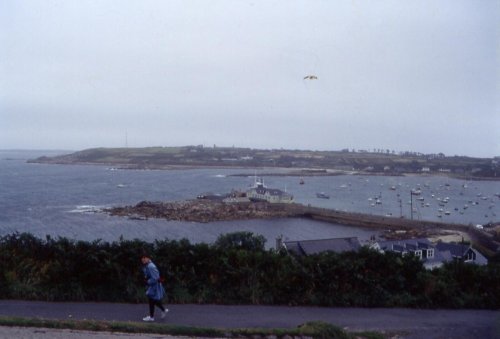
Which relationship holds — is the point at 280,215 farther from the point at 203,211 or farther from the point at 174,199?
the point at 174,199

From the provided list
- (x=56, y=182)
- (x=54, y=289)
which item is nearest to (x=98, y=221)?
(x=54, y=289)

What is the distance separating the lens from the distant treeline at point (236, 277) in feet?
22.4

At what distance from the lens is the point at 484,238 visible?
3142 centimetres

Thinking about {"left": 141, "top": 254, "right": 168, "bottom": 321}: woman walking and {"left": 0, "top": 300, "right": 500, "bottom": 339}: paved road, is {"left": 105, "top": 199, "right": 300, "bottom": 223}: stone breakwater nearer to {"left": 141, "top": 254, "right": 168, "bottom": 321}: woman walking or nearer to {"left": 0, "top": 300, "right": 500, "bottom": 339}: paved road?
{"left": 0, "top": 300, "right": 500, "bottom": 339}: paved road

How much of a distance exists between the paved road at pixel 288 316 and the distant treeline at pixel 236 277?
8.8 inches

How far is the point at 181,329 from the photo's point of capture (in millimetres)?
5316

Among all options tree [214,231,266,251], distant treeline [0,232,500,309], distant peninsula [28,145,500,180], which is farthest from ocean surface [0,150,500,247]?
distant peninsula [28,145,500,180]

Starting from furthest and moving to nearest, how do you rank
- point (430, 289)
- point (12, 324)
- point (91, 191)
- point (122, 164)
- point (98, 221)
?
point (122, 164) → point (91, 191) → point (98, 221) → point (430, 289) → point (12, 324)

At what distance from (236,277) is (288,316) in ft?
3.99

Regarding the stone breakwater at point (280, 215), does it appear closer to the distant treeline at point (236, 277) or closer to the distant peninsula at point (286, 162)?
the distant treeline at point (236, 277)

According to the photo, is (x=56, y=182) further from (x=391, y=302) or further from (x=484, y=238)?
(x=391, y=302)

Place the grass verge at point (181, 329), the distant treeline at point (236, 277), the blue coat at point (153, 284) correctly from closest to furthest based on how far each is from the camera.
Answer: the grass verge at point (181, 329) < the blue coat at point (153, 284) < the distant treeline at point (236, 277)

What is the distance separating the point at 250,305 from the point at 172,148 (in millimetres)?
135856

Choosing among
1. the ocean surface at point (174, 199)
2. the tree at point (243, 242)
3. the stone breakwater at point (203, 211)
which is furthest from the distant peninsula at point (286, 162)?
the tree at point (243, 242)
